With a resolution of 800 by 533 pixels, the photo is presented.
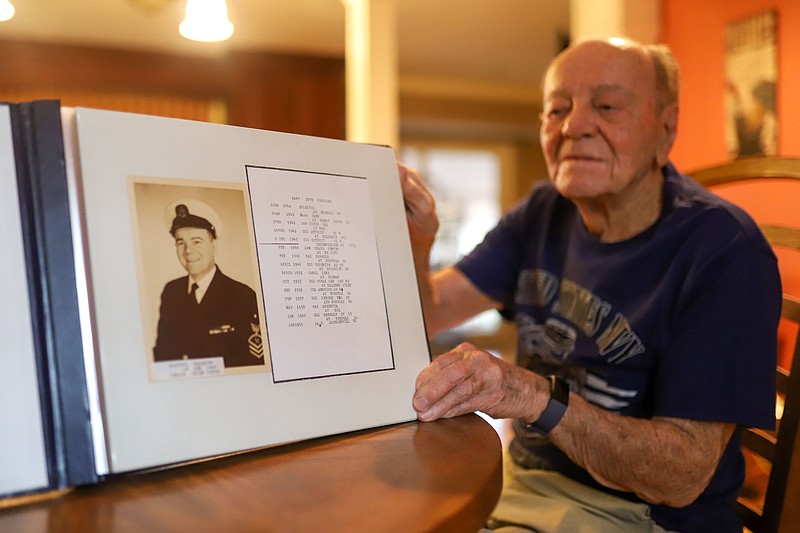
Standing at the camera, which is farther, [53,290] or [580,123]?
[580,123]

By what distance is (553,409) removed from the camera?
842mm

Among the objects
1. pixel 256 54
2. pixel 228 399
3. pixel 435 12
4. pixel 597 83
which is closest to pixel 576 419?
pixel 228 399

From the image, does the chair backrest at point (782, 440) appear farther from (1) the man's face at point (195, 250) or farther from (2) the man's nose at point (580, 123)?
(1) the man's face at point (195, 250)

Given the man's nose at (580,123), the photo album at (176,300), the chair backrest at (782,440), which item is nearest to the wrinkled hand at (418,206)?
the photo album at (176,300)

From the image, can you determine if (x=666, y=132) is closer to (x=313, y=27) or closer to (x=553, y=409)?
(x=553, y=409)

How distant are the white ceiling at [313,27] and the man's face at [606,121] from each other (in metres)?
3.67

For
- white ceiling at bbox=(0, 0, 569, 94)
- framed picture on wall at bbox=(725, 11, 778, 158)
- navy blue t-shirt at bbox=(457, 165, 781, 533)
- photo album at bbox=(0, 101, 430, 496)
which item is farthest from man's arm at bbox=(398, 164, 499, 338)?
white ceiling at bbox=(0, 0, 569, 94)

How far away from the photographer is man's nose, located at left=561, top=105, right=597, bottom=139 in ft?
3.67

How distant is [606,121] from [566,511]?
2.08 ft

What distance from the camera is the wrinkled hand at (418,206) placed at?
93 cm

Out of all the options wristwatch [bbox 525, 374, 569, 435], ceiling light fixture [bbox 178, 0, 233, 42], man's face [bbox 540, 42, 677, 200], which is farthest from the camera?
ceiling light fixture [bbox 178, 0, 233, 42]

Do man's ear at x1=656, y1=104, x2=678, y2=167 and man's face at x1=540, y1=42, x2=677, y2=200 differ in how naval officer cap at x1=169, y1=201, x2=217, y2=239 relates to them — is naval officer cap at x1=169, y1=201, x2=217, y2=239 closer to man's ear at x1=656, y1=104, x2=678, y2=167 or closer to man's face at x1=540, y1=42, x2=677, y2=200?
man's face at x1=540, y1=42, x2=677, y2=200

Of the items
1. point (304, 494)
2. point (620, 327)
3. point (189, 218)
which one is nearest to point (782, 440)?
point (620, 327)

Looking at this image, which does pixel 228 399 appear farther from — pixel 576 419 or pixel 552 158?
pixel 552 158
